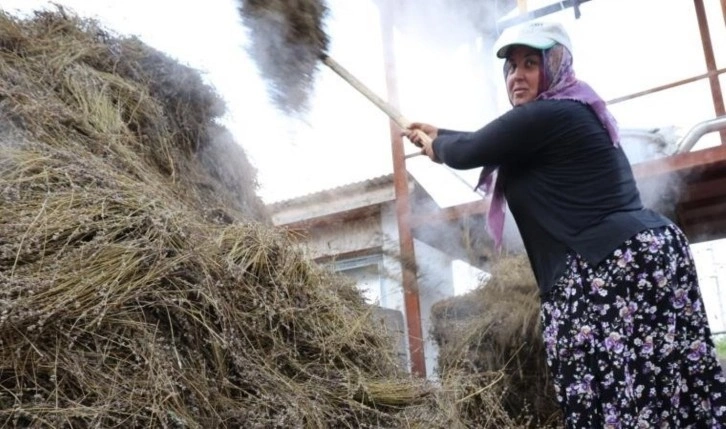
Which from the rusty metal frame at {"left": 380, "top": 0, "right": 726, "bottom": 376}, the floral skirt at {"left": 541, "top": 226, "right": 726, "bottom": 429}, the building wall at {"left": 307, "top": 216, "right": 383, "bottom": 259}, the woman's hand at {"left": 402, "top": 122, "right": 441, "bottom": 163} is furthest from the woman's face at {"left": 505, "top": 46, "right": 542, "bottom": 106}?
the building wall at {"left": 307, "top": 216, "right": 383, "bottom": 259}

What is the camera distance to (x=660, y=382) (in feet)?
4.98

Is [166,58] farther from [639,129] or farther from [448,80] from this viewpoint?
[639,129]

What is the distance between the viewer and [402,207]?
489cm

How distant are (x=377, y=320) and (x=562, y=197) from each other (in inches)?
56.0

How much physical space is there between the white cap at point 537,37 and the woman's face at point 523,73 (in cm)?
4

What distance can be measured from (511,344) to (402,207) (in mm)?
1605

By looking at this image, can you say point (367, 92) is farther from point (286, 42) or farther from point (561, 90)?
point (561, 90)

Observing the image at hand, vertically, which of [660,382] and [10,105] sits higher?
[10,105]

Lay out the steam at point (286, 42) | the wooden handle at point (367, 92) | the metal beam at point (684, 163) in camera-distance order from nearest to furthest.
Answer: the wooden handle at point (367, 92), the steam at point (286, 42), the metal beam at point (684, 163)

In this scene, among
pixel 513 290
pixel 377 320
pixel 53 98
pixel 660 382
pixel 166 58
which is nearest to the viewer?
pixel 660 382

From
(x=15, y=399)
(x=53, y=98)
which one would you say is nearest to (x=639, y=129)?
(x=53, y=98)

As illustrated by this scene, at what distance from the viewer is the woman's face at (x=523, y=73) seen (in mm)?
1798

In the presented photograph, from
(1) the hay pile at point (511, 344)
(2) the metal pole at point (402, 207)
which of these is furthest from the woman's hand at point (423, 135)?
(2) the metal pole at point (402, 207)

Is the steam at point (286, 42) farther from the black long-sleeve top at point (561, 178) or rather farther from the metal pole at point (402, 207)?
the metal pole at point (402, 207)
